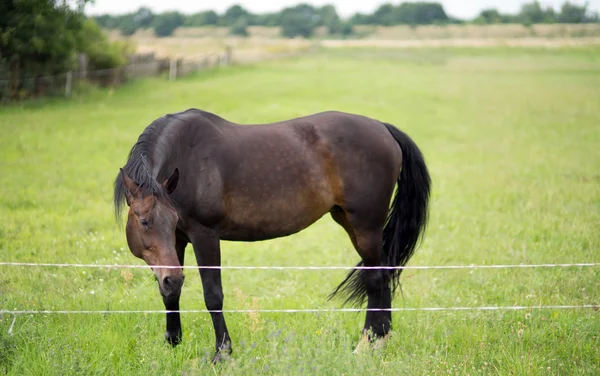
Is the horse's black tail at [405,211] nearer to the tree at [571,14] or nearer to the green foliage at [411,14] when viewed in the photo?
the tree at [571,14]

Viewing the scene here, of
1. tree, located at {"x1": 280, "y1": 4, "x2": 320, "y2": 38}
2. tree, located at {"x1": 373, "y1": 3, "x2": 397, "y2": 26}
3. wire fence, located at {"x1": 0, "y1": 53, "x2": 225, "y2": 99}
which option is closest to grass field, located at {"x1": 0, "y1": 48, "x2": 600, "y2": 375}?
wire fence, located at {"x1": 0, "y1": 53, "x2": 225, "y2": 99}

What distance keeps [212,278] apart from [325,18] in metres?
94.3

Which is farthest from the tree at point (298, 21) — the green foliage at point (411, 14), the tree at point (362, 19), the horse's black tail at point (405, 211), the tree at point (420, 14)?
the horse's black tail at point (405, 211)

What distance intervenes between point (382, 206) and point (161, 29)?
226 feet

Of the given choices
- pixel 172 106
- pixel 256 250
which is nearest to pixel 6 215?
pixel 256 250

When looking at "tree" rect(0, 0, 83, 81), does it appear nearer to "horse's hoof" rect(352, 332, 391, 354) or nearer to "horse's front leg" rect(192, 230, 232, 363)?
"horse's front leg" rect(192, 230, 232, 363)

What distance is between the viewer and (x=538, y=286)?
5984mm

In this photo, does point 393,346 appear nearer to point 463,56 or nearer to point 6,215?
point 6,215

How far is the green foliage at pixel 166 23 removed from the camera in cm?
6819

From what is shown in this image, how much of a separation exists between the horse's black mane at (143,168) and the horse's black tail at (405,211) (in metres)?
2.13

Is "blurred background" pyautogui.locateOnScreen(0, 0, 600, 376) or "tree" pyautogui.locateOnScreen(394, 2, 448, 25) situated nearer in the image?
"blurred background" pyautogui.locateOnScreen(0, 0, 600, 376)

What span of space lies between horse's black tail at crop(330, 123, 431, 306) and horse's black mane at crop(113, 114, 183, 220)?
84.0 inches

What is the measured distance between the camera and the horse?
3777 mm

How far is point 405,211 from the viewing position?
204 inches
